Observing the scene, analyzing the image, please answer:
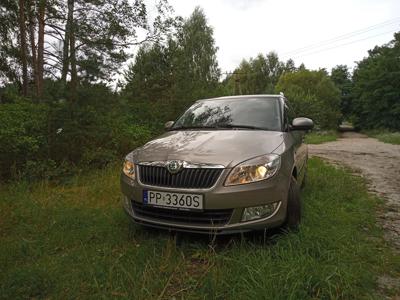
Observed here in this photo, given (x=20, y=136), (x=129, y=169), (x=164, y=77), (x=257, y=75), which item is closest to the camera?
(x=129, y=169)

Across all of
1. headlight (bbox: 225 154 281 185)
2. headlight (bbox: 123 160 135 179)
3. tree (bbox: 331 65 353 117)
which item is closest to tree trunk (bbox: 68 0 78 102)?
headlight (bbox: 123 160 135 179)

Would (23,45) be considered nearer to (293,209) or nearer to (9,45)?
(9,45)

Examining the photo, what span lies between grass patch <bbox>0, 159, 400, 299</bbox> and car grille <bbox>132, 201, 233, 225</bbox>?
0.25 m

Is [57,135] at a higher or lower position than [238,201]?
higher

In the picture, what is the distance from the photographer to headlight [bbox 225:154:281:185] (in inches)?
101

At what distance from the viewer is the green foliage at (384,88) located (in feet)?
123

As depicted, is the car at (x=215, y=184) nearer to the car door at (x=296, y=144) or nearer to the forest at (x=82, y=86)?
the car door at (x=296, y=144)

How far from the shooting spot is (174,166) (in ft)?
8.74

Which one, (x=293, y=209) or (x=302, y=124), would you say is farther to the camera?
(x=302, y=124)

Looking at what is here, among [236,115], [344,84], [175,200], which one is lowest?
[175,200]

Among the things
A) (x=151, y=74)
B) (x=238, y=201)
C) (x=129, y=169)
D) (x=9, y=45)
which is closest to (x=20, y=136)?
(x=129, y=169)

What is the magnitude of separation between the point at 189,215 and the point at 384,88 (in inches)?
1697

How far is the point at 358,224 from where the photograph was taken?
11.5ft

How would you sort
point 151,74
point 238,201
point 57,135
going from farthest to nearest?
point 151,74 → point 57,135 → point 238,201
